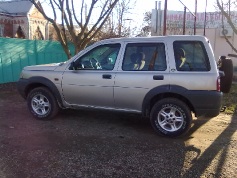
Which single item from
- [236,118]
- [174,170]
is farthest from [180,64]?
[236,118]

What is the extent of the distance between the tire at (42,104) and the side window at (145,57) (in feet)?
6.07

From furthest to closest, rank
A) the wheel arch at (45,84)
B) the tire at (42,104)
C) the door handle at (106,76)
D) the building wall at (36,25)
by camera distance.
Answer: the building wall at (36,25) → the tire at (42,104) → the wheel arch at (45,84) → the door handle at (106,76)

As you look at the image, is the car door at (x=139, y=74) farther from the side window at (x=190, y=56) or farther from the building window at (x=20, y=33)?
the building window at (x=20, y=33)

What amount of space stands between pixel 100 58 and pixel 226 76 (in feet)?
8.21

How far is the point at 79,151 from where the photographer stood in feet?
14.9

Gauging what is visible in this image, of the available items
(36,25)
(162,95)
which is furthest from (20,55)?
(36,25)

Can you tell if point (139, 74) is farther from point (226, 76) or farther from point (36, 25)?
point (36, 25)

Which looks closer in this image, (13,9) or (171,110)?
(171,110)

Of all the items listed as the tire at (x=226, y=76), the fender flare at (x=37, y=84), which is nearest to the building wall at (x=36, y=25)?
the fender flare at (x=37, y=84)

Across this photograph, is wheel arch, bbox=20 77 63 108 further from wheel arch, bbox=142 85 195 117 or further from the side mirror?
wheel arch, bbox=142 85 195 117

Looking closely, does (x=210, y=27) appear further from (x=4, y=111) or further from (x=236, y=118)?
(x=4, y=111)

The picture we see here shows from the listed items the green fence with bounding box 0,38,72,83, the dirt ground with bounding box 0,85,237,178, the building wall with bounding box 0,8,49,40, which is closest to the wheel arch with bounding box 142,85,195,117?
the dirt ground with bounding box 0,85,237,178

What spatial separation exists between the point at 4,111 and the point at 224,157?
5.29 metres

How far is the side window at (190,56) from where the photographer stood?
4.99 meters
